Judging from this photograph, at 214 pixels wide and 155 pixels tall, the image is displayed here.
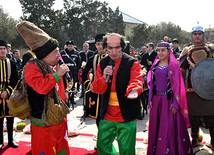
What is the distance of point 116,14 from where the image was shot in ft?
149

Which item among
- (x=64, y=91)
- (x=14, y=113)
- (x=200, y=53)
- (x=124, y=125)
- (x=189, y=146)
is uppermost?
(x=200, y=53)

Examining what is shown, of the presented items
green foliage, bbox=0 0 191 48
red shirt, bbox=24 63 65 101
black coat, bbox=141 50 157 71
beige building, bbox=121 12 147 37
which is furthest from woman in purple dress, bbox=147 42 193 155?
beige building, bbox=121 12 147 37

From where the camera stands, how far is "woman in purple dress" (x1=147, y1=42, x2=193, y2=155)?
3.56m

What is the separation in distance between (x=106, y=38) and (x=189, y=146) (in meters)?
2.31

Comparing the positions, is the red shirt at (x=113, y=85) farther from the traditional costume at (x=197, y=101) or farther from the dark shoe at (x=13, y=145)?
the dark shoe at (x=13, y=145)

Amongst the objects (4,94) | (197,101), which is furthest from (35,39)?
(197,101)

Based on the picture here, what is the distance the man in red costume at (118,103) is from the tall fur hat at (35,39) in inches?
31.5

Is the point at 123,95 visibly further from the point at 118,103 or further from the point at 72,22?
the point at 72,22

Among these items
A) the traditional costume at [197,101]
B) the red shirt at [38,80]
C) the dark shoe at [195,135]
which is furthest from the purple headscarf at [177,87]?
the red shirt at [38,80]

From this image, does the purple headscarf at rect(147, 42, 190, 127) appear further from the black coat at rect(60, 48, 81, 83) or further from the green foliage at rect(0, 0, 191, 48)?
the green foliage at rect(0, 0, 191, 48)

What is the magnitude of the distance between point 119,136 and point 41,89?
1.26 m

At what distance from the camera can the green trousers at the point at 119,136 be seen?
9.54 ft

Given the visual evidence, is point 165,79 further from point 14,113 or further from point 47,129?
point 14,113

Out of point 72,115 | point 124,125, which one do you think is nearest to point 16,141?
point 72,115
